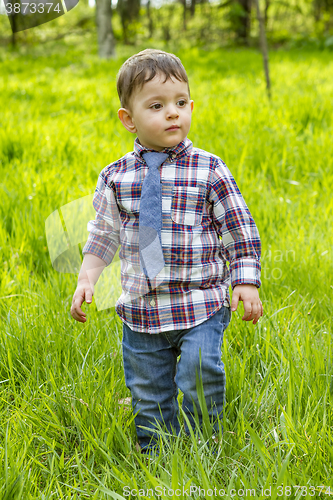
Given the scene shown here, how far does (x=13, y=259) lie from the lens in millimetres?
2576

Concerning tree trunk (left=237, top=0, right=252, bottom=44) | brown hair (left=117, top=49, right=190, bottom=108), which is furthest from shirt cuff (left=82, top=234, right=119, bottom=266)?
tree trunk (left=237, top=0, right=252, bottom=44)

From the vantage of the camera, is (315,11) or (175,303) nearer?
(175,303)

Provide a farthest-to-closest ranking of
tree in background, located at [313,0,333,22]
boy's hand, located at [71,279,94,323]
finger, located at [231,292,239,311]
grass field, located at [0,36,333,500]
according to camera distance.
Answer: tree in background, located at [313,0,333,22] → boy's hand, located at [71,279,94,323] → finger, located at [231,292,239,311] → grass field, located at [0,36,333,500]

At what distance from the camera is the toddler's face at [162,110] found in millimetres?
1459

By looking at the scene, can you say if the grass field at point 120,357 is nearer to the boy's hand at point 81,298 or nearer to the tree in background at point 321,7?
the boy's hand at point 81,298

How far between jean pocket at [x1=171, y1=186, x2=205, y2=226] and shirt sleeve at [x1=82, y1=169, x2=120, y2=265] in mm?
230

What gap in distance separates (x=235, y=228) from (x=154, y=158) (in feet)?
1.13

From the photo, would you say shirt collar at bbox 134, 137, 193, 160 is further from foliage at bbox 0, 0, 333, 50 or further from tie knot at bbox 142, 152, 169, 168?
foliage at bbox 0, 0, 333, 50

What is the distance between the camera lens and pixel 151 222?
4.76ft

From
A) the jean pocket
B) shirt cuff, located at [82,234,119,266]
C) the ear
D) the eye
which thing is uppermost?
the eye

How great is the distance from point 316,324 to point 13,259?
1.62m

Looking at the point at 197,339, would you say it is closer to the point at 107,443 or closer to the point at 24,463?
the point at 107,443

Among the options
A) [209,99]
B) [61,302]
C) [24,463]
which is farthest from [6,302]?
[209,99]

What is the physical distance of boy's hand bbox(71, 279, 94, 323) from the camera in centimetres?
155
